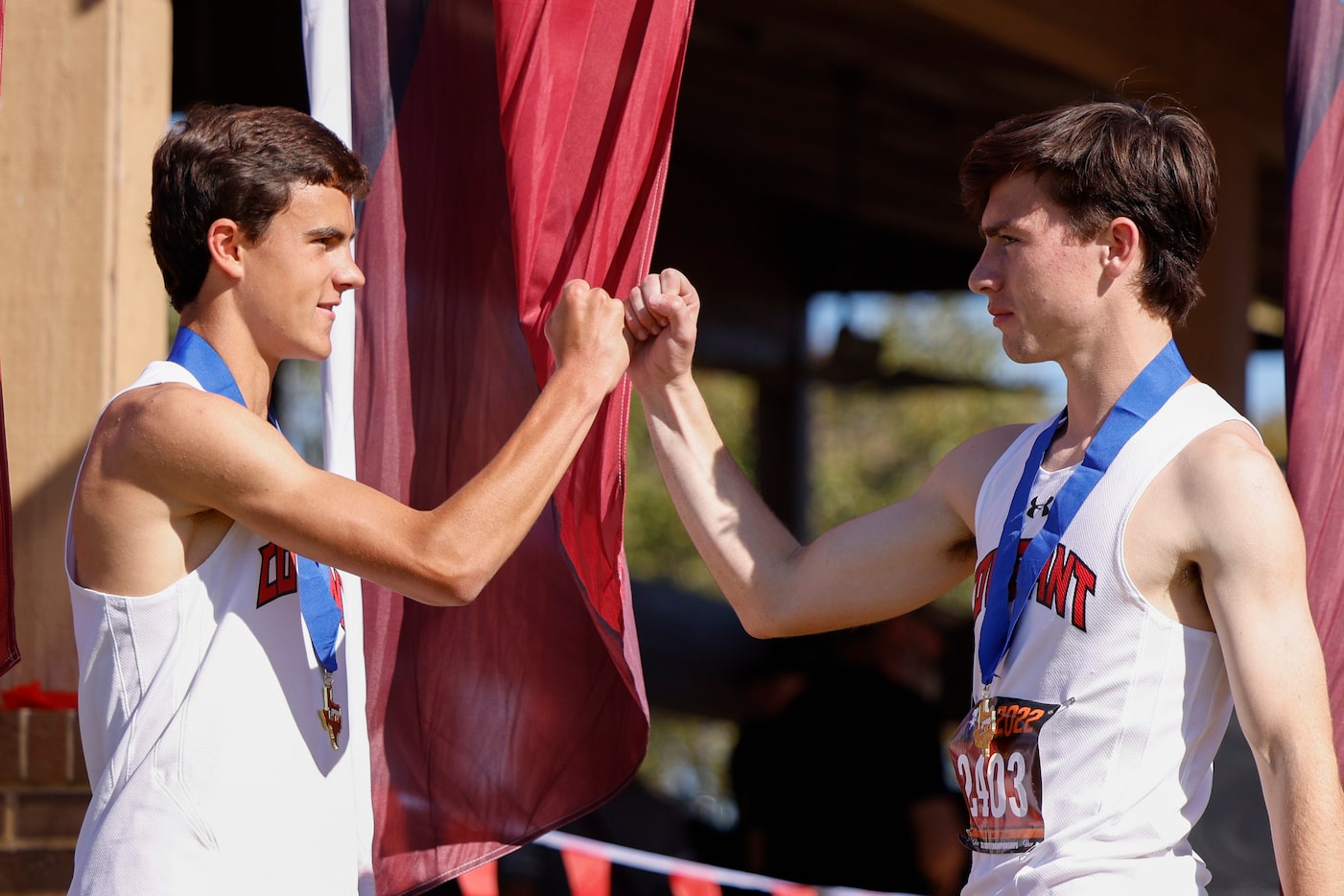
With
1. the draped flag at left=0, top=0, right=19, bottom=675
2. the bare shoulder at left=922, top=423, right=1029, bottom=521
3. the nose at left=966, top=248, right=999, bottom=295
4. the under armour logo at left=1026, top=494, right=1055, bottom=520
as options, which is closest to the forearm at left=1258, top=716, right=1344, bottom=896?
the under armour logo at left=1026, top=494, right=1055, bottom=520

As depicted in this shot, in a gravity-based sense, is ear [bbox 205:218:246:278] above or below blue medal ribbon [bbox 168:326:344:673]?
above

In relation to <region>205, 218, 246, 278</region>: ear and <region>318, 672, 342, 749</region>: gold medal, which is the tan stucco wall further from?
<region>318, 672, 342, 749</region>: gold medal

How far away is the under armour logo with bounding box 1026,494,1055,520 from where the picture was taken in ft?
6.89

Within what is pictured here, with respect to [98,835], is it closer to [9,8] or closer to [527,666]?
[527,666]

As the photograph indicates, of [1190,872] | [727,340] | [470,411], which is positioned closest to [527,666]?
[470,411]

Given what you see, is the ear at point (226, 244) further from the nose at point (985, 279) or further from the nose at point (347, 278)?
the nose at point (985, 279)

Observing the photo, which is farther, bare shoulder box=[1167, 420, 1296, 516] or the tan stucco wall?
the tan stucco wall

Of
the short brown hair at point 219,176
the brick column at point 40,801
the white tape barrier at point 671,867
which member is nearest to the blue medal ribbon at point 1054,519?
the short brown hair at point 219,176

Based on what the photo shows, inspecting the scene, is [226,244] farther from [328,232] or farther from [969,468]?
[969,468]

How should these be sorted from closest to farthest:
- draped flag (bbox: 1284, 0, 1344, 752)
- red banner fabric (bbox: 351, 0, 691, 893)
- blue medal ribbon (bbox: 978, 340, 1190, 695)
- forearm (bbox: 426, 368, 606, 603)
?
forearm (bbox: 426, 368, 606, 603)
blue medal ribbon (bbox: 978, 340, 1190, 695)
draped flag (bbox: 1284, 0, 1344, 752)
red banner fabric (bbox: 351, 0, 691, 893)

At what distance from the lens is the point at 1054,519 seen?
2047mm

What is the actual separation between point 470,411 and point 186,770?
866 millimetres

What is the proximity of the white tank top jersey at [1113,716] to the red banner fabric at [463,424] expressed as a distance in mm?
728

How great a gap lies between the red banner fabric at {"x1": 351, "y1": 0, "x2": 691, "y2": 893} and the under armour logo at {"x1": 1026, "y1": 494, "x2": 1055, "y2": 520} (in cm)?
69
